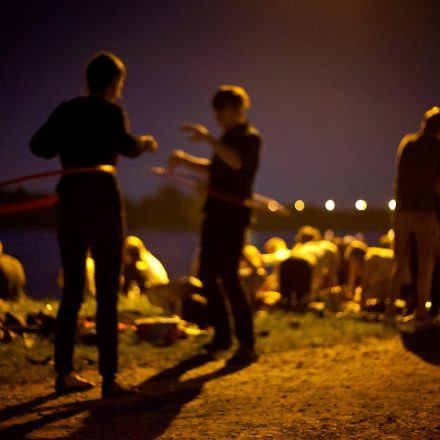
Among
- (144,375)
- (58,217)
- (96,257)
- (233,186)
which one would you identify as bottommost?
(144,375)

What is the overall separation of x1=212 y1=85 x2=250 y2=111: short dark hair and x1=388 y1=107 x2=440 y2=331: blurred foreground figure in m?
1.97

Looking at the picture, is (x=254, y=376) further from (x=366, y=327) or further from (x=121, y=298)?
(x=121, y=298)

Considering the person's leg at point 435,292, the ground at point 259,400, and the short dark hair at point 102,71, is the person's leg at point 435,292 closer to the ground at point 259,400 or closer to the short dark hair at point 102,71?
the ground at point 259,400

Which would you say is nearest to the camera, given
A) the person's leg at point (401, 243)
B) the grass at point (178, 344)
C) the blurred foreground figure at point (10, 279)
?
the grass at point (178, 344)

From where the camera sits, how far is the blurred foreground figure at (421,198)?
19.8 ft

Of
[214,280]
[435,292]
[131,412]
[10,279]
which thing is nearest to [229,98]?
[214,280]

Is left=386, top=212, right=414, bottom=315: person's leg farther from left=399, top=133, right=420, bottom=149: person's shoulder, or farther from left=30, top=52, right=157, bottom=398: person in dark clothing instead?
left=30, top=52, right=157, bottom=398: person in dark clothing

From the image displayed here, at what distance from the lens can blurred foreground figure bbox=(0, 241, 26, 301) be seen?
8219 millimetres

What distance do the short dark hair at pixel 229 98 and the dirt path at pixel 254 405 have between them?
1993 mm

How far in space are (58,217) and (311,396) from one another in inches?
72.4

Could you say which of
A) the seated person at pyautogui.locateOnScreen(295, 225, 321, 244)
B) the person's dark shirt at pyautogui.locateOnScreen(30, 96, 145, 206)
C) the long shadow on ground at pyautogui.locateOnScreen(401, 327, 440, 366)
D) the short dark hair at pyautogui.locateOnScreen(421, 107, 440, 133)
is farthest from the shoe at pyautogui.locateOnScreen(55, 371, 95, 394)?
the seated person at pyautogui.locateOnScreen(295, 225, 321, 244)

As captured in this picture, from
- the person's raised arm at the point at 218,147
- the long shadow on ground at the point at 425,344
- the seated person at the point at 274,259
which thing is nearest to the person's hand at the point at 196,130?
the person's raised arm at the point at 218,147

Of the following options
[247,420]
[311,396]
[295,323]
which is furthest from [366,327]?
[247,420]

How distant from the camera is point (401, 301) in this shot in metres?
8.30
